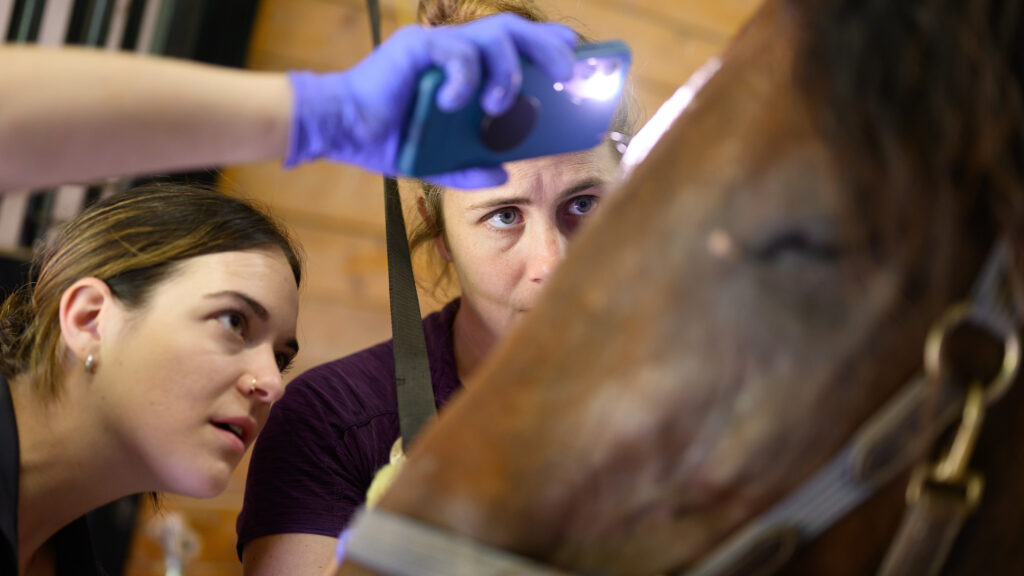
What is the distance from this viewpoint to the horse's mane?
31 centimetres

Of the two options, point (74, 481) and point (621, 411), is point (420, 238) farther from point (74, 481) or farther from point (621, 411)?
point (621, 411)

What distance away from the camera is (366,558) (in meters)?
0.36

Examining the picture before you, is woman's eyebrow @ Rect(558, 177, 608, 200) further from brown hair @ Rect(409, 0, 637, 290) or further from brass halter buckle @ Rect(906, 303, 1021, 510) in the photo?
brass halter buckle @ Rect(906, 303, 1021, 510)

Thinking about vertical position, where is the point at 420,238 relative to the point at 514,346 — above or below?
below

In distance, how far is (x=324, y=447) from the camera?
2.62ft

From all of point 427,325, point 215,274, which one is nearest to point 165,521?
point 427,325

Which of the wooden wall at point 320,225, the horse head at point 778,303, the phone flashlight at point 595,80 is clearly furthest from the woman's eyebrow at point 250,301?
the wooden wall at point 320,225

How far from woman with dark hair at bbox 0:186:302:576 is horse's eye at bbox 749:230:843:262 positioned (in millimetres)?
478

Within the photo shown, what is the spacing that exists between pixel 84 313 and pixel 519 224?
0.37 meters

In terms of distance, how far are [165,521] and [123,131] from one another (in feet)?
3.56

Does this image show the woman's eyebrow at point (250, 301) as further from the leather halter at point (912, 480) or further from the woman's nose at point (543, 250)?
the leather halter at point (912, 480)

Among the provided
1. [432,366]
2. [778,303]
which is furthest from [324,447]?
[778,303]

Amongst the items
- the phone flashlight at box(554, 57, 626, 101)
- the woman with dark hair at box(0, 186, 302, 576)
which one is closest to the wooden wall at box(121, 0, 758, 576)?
the woman with dark hair at box(0, 186, 302, 576)

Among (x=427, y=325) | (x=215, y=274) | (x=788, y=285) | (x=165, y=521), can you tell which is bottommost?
(x=165, y=521)
